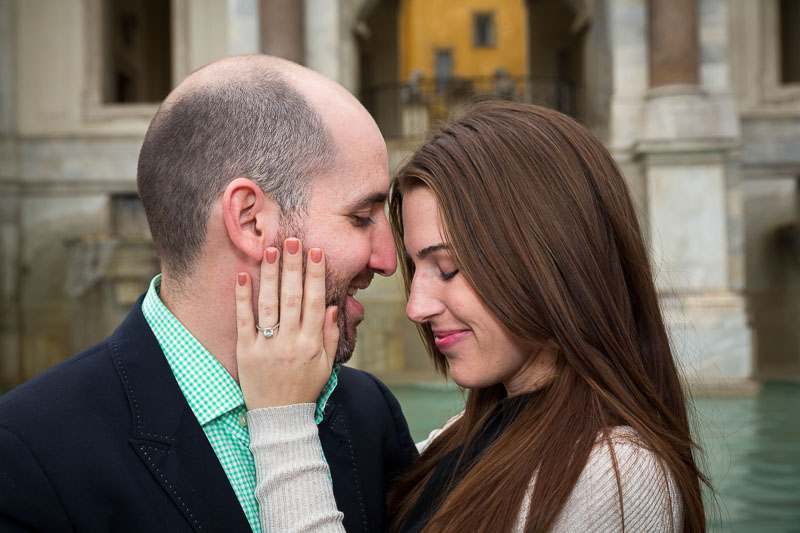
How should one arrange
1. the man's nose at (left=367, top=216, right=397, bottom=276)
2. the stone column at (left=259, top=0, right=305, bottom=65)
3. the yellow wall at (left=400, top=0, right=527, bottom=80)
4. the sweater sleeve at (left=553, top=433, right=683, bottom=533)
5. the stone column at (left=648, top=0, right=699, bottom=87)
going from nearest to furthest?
the sweater sleeve at (left=553, top=433, right=683, bottom=533) → the man's nose at (left=367, top=216, right=397, bottom=276) → the stone column at (left=648, top=0, right=699, bottom=87) → the stone column at (left=259, top=0, right=305, bottom=65) → the yellow wall at (left=400, top=0, right=527, bottom=80)

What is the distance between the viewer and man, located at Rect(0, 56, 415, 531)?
1.65 metres

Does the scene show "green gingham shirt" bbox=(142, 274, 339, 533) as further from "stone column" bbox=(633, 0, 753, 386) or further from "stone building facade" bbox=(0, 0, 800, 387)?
"stone column" bbox=(633, 0, 753, 386)

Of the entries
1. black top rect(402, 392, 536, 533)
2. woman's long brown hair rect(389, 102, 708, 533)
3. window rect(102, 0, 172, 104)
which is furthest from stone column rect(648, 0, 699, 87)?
window rect(102, 0, 172, 104)

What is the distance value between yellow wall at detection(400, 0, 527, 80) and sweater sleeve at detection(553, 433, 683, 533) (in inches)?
1529

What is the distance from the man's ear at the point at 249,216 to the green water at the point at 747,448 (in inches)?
102

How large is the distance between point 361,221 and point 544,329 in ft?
1.76

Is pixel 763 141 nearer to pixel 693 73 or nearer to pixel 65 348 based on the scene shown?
pixel 693 73

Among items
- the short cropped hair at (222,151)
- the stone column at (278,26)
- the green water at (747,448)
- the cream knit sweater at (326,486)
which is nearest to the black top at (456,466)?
the cream knit sweater at (326,486)

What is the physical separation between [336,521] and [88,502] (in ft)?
1.76

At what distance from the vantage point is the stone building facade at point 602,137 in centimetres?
1022

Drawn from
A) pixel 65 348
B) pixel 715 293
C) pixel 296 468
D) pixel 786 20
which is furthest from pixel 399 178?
pixel 786 20

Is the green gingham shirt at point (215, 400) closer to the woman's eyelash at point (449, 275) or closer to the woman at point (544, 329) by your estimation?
the woman at point (544, 329)

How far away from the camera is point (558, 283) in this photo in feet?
6.59

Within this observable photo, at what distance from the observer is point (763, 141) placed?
14.3 metres
